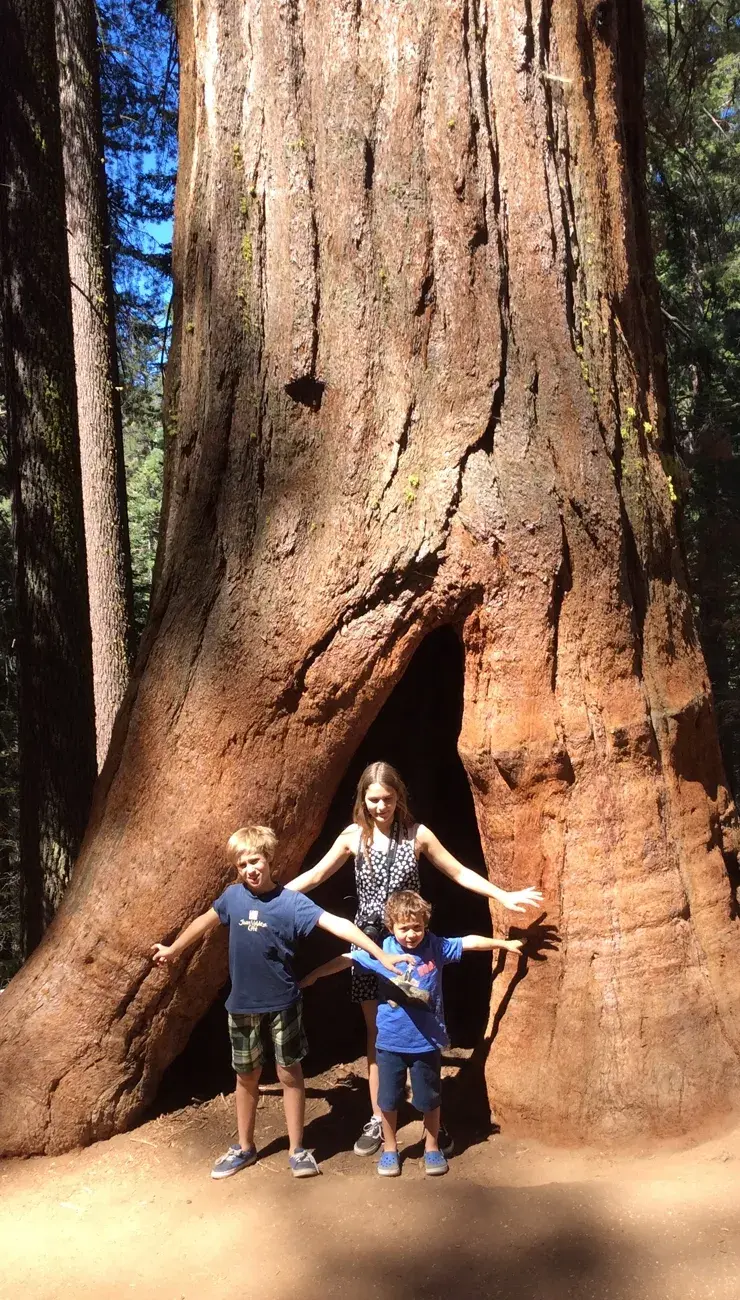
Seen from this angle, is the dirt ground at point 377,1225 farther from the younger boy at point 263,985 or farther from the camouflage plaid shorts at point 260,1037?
the camouflage plaid shorts at point 260,1037

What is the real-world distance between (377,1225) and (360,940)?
1024 mm

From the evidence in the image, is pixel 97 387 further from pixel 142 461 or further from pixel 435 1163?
pixel 142 461

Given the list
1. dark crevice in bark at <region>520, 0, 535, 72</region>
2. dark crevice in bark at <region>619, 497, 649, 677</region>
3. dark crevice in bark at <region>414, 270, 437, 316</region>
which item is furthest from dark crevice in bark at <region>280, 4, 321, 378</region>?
dark crevice in bark at <region>619, 497, 649, 677</region>

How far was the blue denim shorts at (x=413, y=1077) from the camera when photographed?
4230 mm

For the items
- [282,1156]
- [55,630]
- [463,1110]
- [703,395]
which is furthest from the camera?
[703,395]

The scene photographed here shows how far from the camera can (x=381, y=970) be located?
429cm

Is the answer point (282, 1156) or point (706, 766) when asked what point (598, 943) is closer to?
point (706, 766)

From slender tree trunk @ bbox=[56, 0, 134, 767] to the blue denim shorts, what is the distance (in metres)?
7.29

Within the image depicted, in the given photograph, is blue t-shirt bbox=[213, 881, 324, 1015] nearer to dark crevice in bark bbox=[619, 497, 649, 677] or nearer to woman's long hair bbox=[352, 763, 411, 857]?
woman's long hair bbox=[352, 763, 411, 857]

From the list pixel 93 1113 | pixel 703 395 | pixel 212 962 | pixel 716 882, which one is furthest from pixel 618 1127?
pixel 703 395

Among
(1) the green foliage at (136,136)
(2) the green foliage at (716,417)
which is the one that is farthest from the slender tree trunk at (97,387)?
(2) the green foliage at (716,417)

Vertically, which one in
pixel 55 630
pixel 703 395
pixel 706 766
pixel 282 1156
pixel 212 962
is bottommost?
pixel 282 1156

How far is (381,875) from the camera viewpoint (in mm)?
4656

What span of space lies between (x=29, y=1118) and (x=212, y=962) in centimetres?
104
